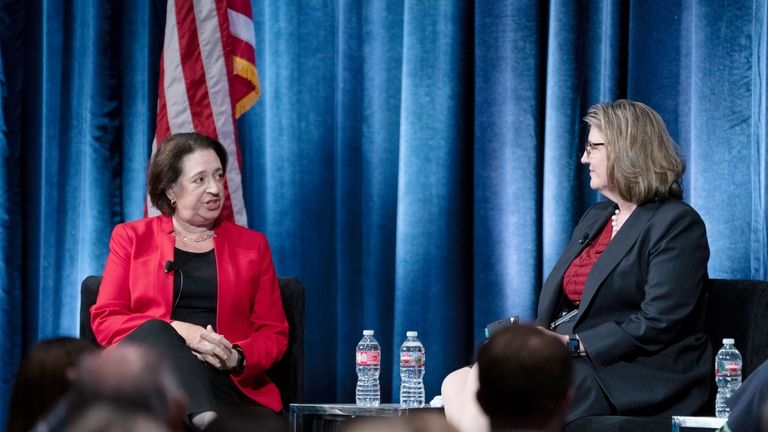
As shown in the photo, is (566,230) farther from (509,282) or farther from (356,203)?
(356,203)

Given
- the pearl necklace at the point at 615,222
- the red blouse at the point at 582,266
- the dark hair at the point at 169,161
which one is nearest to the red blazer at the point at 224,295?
the dark hair at the point at 169,161

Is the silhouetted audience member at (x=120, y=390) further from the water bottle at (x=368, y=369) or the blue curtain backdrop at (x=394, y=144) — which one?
the blue curtain backdrop at (x=394, y=144)

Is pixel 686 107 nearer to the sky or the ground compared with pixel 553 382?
nearer to the sky

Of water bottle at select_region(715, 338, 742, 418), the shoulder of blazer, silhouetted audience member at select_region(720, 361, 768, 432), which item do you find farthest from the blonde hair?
the shoulder of blazer

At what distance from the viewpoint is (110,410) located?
161 cm

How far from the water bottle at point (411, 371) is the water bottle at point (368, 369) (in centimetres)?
10

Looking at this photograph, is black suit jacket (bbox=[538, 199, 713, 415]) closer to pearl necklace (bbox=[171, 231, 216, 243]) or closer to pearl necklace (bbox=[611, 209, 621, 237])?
pearl necklace (bbox=[611, 209, 621, 237])

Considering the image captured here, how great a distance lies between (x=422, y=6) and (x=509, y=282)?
1.15 metres

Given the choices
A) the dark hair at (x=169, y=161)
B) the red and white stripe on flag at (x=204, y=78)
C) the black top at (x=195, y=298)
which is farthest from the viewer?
the red and white stripe on flag at (x=204, y=78)

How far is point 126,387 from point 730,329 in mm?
2455

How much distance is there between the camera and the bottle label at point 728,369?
361 cm

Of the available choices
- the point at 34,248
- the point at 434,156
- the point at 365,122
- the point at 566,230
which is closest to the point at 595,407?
the point at 566,230

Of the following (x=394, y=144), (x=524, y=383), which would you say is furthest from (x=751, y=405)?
(x=394, y=144)

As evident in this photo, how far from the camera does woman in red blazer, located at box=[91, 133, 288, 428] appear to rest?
12.6 feet
